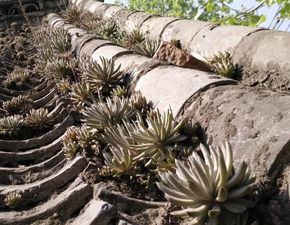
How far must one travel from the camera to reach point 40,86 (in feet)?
18.7

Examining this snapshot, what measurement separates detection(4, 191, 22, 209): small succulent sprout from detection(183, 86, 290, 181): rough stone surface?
1317mm

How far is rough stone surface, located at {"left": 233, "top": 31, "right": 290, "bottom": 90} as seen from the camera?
3658mm

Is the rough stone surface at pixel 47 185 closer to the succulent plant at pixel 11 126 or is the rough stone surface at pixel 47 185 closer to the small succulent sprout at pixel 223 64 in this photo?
the succulent plant at pixel 11 126

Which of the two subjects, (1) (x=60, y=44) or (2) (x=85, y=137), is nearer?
(2) (x=85, y=137)

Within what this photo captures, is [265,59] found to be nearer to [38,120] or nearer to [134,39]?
[38,120]

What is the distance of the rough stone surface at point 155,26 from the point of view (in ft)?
21.6

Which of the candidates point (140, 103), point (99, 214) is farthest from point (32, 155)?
point (99, 214)

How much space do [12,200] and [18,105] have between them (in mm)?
2285

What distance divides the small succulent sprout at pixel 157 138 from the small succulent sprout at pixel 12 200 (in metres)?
0.90

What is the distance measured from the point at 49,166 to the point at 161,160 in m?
1.14

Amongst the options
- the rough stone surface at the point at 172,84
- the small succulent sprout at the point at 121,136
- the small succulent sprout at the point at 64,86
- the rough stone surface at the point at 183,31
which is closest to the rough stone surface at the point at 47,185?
the small succulent sprout at the point at 121,136

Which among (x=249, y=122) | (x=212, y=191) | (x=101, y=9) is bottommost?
(x=101, y=9)

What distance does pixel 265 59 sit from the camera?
3885 mm

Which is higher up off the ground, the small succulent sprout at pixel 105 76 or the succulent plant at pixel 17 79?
the small succulent sprout at pixel 105 76
